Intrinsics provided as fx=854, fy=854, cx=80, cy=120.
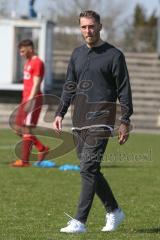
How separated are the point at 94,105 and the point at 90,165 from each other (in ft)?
1.87

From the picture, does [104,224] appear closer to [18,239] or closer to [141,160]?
[18,239]

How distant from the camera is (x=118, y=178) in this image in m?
13.1

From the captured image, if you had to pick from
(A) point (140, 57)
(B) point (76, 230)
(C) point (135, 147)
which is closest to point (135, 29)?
(A) point (140, 57)

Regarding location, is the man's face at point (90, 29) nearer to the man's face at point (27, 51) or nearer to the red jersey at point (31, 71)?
the man's face at point (27, 51)

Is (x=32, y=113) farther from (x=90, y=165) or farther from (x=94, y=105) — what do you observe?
(x=90, y=165)

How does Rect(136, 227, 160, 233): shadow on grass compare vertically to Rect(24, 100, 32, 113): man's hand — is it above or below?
above

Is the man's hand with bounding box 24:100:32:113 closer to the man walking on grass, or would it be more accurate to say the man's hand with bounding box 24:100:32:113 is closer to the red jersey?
the red jersey

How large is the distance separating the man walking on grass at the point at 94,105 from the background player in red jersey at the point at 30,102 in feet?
20.4

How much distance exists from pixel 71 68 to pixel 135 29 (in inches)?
1180

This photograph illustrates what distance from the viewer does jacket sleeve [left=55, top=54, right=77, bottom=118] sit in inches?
316

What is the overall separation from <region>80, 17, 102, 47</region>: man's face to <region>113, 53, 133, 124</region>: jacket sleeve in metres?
0.28

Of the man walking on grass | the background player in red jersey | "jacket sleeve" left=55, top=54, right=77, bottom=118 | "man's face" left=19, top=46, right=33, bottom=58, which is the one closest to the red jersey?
the background player in red jersey

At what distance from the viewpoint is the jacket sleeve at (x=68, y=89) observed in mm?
8023

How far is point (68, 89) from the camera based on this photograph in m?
8.09
